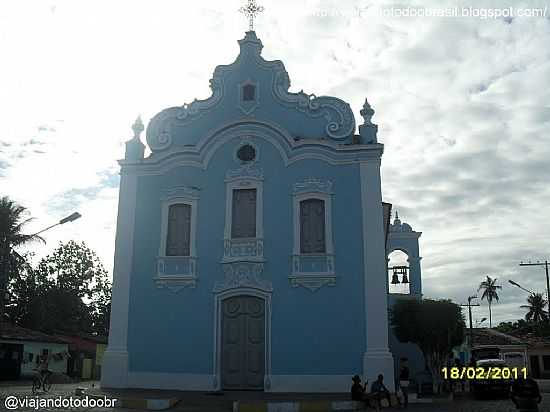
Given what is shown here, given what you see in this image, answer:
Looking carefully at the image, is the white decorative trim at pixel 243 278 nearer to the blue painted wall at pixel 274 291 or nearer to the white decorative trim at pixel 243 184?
the blue painted wall at pixel 274 291

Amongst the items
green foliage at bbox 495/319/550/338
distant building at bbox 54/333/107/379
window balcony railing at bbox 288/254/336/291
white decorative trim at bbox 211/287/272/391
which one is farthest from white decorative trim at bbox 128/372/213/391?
green foliage at bbox 495/319/550/338

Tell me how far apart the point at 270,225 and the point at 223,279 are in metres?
2.14

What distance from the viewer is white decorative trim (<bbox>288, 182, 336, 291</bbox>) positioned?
57.9 feet

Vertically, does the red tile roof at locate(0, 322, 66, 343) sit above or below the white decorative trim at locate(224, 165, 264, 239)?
below

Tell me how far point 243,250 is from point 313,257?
2121 millimetres

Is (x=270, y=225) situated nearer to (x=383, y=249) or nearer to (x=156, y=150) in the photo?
(x=383, y=249)

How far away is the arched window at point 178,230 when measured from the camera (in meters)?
18.8

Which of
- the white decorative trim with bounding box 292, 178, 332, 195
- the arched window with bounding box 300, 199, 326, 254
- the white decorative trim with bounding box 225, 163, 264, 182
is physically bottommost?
the arched window with bounding box 300, 199, 326, 254

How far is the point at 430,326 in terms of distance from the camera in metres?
18.8

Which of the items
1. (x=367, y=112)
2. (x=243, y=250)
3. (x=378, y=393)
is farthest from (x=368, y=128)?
(x=378, y=393)

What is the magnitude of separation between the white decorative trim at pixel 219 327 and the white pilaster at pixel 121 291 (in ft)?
9.26

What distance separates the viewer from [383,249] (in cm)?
1762

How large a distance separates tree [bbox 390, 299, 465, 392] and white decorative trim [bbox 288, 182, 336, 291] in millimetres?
3323
